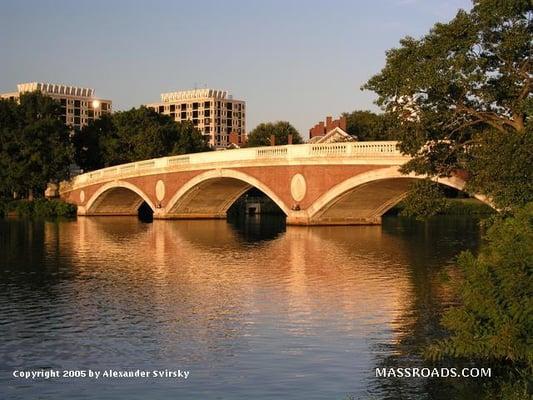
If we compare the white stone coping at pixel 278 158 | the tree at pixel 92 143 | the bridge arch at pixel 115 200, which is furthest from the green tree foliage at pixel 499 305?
the tree at pixel 92 143

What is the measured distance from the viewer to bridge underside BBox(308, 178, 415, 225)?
49.5 metres

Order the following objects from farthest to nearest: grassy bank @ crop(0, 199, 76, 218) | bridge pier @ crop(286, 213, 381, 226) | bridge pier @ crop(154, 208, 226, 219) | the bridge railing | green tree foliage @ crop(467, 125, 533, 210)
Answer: grassy bank @ crop(0, 199, 76, 218) < bridge pier @ crop(154, 208, 226, 219) < bridge pier @ crop(286, 213, 381, 226) < the bridge railing < green tree foliage @ crop(467, 125, 533, 210)

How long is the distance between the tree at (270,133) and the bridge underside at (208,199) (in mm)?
39919

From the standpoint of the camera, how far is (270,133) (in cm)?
11419

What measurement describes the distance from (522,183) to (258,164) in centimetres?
3268

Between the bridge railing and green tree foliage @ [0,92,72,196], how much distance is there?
7.46 metres

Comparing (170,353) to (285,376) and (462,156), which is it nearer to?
(285,376)

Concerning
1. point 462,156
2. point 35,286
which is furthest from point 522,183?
point 35,286

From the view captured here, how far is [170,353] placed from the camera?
52.1 feet

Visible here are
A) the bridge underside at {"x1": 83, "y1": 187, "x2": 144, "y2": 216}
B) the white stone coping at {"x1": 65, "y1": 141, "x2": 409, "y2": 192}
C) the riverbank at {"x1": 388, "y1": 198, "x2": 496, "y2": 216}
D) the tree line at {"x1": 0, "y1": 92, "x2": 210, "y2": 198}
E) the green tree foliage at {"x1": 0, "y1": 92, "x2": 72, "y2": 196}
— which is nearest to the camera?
the white stone coping at {"x1": 65, "y1": 141, "x2": 409, "y2": 192}

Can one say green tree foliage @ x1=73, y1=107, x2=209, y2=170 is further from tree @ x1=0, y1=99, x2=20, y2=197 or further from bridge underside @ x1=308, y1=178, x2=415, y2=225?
bridge underside @ x1=308, y1=178, x2=415, y2=225

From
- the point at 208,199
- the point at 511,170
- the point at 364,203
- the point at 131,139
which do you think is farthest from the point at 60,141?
the point at 511,170

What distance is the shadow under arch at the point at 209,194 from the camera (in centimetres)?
6032

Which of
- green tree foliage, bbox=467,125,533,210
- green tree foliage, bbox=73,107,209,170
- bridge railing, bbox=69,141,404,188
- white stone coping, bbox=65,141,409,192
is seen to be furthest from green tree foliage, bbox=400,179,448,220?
green tree foliage, bbox=73,107,209,170
